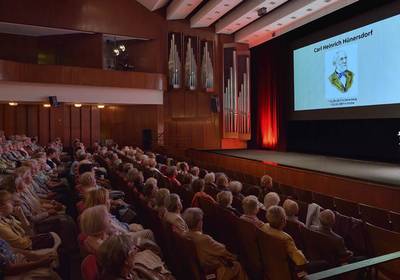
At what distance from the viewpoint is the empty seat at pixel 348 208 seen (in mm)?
3613

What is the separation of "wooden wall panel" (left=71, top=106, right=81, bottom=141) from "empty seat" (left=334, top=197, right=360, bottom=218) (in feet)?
33.0

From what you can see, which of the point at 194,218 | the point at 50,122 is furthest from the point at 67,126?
the point at 194,218

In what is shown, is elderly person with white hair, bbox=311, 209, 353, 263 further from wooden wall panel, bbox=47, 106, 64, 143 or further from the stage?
wooden wall panel, bbox=47, 106, 64, 143

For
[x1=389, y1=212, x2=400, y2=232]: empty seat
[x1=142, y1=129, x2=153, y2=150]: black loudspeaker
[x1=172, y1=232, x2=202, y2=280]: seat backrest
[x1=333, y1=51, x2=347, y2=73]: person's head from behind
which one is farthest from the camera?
[x1=142, y1=129, x2=153, y2=150]: black loudspeaker

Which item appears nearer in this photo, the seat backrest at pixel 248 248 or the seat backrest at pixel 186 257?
the seat backrest at pixel 186 257

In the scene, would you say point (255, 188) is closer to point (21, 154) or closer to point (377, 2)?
point (21, 154)

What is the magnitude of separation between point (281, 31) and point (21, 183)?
925 centimetres

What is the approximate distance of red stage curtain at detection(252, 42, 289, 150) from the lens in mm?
10539

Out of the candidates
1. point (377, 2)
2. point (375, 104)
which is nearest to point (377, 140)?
point (375, 104)

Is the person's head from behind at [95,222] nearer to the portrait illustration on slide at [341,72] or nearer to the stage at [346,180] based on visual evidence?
the stage at [346,180]

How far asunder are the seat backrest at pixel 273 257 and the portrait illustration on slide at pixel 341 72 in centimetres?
595

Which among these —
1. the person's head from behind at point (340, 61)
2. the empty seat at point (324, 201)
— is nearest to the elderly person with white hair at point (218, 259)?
the empty seat at point (324, 201)

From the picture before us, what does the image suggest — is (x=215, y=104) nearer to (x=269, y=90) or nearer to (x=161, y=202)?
(x=269, y=90)

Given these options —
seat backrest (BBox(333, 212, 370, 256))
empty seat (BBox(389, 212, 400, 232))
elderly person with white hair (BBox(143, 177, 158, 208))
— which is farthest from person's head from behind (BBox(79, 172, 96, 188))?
empty seat (BBox(389, 212, 400, 232))
